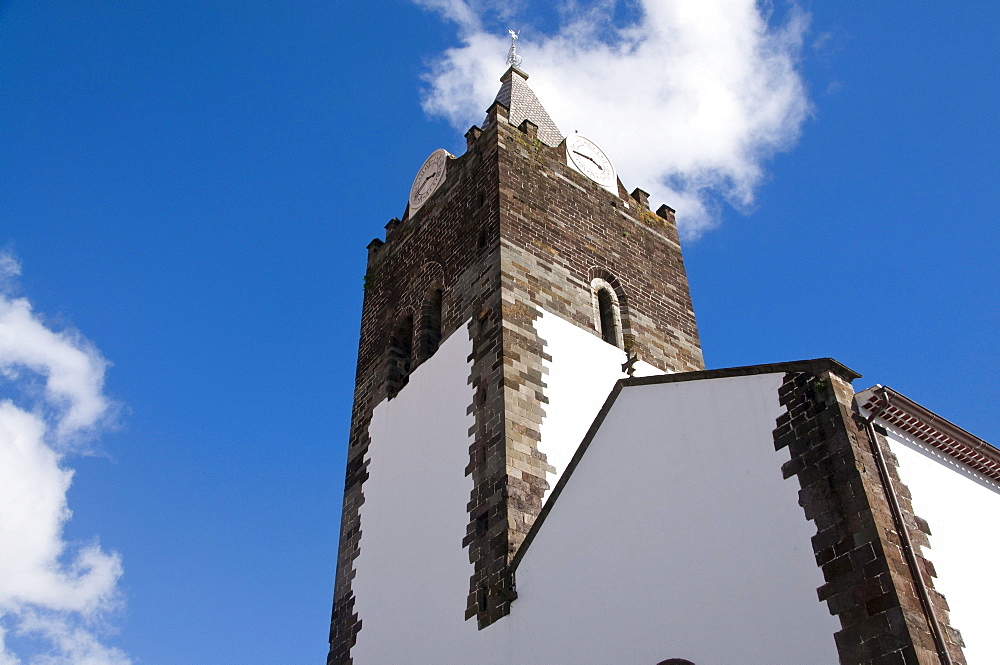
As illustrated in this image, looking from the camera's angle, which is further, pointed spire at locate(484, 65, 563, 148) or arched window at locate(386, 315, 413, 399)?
pointed spire at locate(484, 65, 563, 148)

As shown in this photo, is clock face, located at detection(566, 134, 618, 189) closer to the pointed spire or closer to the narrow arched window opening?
the pointed spire

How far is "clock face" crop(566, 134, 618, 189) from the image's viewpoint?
730 inches

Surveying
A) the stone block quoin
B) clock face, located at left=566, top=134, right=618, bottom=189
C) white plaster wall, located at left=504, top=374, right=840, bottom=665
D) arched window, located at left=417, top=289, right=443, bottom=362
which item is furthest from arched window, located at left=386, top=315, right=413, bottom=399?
the stone block quoin

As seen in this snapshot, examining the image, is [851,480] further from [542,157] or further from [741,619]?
[542,157]

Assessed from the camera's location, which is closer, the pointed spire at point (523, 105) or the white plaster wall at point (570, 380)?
the white plaster wall at point (570, 380)

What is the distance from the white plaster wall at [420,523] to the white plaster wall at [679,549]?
1376mm

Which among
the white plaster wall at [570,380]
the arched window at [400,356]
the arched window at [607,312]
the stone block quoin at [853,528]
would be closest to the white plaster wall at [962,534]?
the stone block quoin at [853,528]

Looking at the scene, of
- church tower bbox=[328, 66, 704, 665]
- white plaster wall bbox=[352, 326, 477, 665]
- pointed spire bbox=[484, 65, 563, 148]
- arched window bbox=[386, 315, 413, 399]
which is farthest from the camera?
pointed spire bbox=[484, 65, 563, 148]

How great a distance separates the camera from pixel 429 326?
1642 cm

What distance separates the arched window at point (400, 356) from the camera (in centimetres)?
1608

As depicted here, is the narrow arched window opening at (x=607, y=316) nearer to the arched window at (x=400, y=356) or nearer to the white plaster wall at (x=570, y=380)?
the white plaster wall at (x=570, y=380)

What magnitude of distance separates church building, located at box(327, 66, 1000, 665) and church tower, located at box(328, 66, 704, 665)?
5cm

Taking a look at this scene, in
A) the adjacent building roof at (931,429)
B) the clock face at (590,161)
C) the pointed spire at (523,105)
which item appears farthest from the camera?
the pointed spire at (523,105)

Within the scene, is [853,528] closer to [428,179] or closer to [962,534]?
[962,534]
